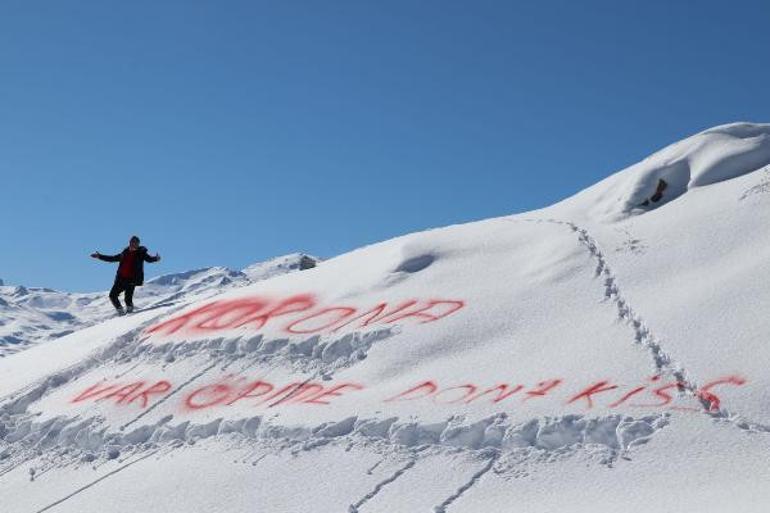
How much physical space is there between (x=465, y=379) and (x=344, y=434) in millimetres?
1197

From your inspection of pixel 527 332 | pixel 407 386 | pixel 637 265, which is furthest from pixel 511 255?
pixel 407 386

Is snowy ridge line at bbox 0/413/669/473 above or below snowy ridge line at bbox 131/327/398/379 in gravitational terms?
below

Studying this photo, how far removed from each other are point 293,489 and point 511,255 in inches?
188

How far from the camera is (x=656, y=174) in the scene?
11.6 metres

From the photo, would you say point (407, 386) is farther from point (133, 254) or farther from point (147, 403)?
point (133, 254)

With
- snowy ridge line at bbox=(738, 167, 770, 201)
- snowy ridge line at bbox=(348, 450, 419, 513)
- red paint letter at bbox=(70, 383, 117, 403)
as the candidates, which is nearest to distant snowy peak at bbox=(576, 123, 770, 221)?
snowy ridge line at bbox=(738, 167, 770, 201)

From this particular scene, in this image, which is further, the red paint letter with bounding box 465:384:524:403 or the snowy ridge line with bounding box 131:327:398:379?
the snowy ridge line with bounding box 131:327:398:379

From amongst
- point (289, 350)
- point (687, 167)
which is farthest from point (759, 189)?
point (289, 350)

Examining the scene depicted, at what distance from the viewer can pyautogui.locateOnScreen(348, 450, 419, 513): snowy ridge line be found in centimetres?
639

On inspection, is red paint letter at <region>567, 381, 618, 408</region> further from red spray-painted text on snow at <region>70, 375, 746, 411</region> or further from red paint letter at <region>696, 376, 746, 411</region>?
red paint letter at <region>696, 376, 746, 411</region>

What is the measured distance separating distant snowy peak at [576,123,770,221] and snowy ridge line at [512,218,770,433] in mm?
1164

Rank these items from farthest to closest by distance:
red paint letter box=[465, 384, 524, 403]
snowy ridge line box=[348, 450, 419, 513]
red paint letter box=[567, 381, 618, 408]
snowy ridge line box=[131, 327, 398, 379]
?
snowy ridge line box=[131, 327, 398, 379] < red paint letter box=[465, 384, 524, 403] < red paint letter box=[567, 381, 618, 408] < snowy ridge line box=[348, 450, 419, 513]

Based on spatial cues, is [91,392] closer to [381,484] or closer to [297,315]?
[297,315]

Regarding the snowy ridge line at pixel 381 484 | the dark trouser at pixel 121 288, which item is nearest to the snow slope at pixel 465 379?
the snowy ridge line at pixel 381 484
